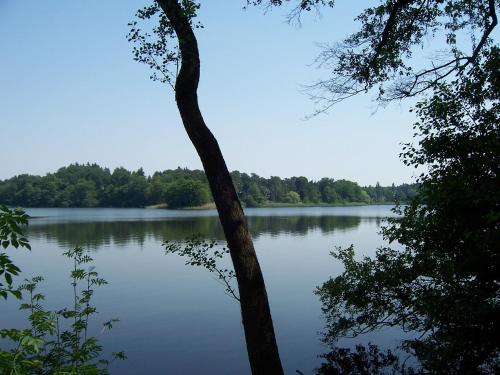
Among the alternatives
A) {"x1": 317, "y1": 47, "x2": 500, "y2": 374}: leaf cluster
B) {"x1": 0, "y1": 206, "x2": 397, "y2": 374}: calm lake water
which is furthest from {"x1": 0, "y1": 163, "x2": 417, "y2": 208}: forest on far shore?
{"x1": 317, "y1": 47, "x2": 500, "y2": 374}: leaf cluster

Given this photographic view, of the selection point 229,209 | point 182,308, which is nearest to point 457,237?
point 229,209

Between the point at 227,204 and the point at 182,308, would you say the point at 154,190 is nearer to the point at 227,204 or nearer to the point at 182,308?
the point at 182,308

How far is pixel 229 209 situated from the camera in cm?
457

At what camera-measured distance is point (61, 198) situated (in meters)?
134

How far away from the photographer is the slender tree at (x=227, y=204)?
14.5 ft

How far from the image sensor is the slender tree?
4.43 metres

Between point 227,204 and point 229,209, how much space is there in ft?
0.19

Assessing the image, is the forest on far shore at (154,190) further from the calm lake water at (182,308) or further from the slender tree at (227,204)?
the slender tree at (227,204)

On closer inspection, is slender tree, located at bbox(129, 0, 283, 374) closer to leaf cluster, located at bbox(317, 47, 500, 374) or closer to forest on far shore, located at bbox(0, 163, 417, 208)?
leaf cluster, located at bbox(317, 47, 500, 374)

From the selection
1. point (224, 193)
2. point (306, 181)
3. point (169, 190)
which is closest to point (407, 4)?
point (224, 193)

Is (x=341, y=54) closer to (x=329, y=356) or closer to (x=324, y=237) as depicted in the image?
(x=329, y=356)

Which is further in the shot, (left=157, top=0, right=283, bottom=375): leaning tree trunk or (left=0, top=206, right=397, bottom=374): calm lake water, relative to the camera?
(left=0, top=206, right=397, bottom=374): calm lake water

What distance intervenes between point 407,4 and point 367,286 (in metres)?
4.34

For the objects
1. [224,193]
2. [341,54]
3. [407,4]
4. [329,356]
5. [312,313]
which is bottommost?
[312,313]
